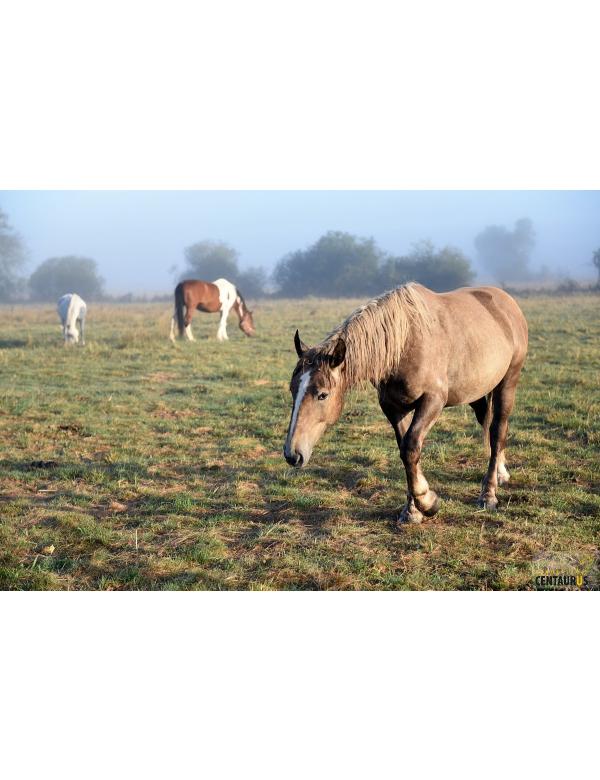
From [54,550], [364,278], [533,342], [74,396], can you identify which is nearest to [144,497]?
[54,550]

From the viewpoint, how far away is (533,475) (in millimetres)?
6238

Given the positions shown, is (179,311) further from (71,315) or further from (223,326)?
(71,315)

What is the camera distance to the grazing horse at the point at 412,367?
4672mm

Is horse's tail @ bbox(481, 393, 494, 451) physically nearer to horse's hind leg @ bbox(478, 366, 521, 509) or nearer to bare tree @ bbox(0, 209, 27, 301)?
horse's hind leg @ bbox(478, 366, 521, 509)

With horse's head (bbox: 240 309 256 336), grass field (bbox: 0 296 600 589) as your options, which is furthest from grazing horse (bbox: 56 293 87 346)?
grass field (bbox: 0 296 600 589)

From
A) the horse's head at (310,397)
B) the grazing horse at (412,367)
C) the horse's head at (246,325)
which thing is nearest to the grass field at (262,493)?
the grazing horse at (412,367)

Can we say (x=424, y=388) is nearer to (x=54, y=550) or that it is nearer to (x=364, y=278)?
(x=54, y=550)

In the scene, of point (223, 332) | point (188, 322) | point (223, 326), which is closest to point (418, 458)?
point (188, 322)

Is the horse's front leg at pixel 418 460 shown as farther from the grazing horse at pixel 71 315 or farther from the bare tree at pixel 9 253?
the bare tree at pixel 9 253

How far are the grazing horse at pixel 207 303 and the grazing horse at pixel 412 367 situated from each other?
42.8 ft

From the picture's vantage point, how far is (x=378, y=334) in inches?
193

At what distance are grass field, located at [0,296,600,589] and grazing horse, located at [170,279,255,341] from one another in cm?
711

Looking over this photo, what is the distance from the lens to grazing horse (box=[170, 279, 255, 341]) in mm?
18594

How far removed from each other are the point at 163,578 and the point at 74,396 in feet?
22.1
